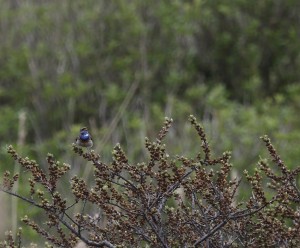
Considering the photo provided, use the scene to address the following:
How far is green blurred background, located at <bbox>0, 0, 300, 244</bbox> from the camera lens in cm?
1092

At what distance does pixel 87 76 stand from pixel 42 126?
104cm

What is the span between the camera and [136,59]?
11547 mm

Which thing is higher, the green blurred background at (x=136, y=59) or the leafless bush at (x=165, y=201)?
the green blurred background at (x=136, y=59)

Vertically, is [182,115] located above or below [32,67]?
below

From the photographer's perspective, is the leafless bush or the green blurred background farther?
the green blurred background

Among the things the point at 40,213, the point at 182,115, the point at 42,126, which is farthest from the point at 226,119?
the point at 42,126

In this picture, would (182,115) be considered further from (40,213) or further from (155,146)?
(155,146)

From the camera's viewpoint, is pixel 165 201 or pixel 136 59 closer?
pixel 165 201

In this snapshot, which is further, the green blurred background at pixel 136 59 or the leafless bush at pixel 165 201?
the green blurred background at pixel 136 59

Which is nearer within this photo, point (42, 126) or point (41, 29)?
point (42, 126)

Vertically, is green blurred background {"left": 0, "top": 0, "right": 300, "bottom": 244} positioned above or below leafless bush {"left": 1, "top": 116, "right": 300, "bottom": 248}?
above

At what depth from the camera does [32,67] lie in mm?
11672

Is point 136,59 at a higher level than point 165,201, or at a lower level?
higher

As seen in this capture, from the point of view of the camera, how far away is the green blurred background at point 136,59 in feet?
35.8
